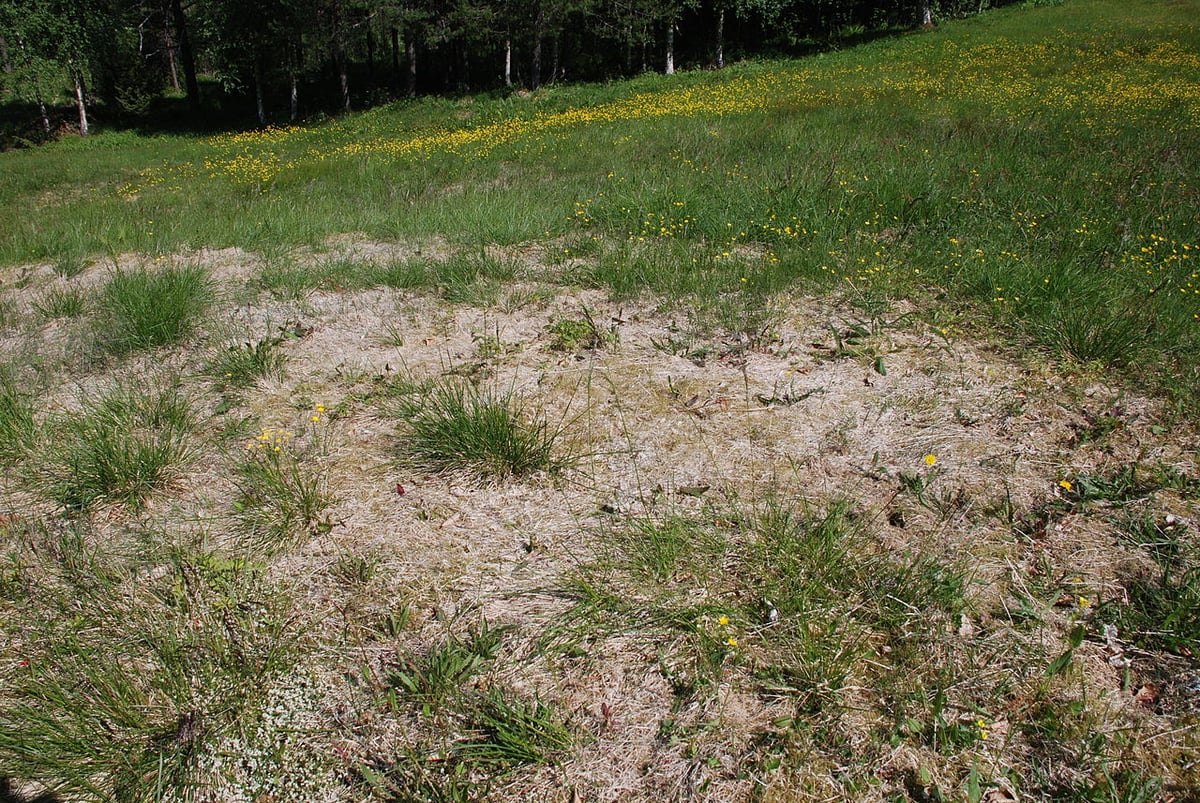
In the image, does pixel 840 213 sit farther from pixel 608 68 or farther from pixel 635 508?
pixel 608 68

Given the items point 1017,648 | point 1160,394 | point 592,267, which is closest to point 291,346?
point 592,267

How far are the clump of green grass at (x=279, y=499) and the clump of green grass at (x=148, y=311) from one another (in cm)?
195

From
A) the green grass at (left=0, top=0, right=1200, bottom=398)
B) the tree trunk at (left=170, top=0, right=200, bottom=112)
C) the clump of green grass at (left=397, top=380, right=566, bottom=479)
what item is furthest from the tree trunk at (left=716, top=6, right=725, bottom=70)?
the clump of green grass at (left=397, top=380, right=566, bottom=479)

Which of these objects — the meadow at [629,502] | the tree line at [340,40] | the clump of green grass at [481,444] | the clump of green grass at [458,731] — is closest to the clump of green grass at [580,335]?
the meadow at [629,502]

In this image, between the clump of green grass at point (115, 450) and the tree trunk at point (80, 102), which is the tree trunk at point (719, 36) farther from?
the clump of green grass at point (115, 450)

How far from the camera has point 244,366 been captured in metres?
4.13

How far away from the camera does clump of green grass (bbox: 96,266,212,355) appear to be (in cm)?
457

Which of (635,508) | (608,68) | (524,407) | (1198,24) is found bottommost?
(635,508)

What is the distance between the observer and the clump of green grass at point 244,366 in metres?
4.12

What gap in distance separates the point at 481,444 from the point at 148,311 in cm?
304

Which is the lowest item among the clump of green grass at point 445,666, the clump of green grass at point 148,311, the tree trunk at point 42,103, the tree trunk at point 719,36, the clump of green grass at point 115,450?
the clump of green grass at point 445,666

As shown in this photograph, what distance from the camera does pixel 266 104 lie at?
1304 inches

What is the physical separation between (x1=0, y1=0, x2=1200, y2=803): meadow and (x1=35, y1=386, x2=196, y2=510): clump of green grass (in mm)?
22

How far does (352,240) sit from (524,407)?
417cm
